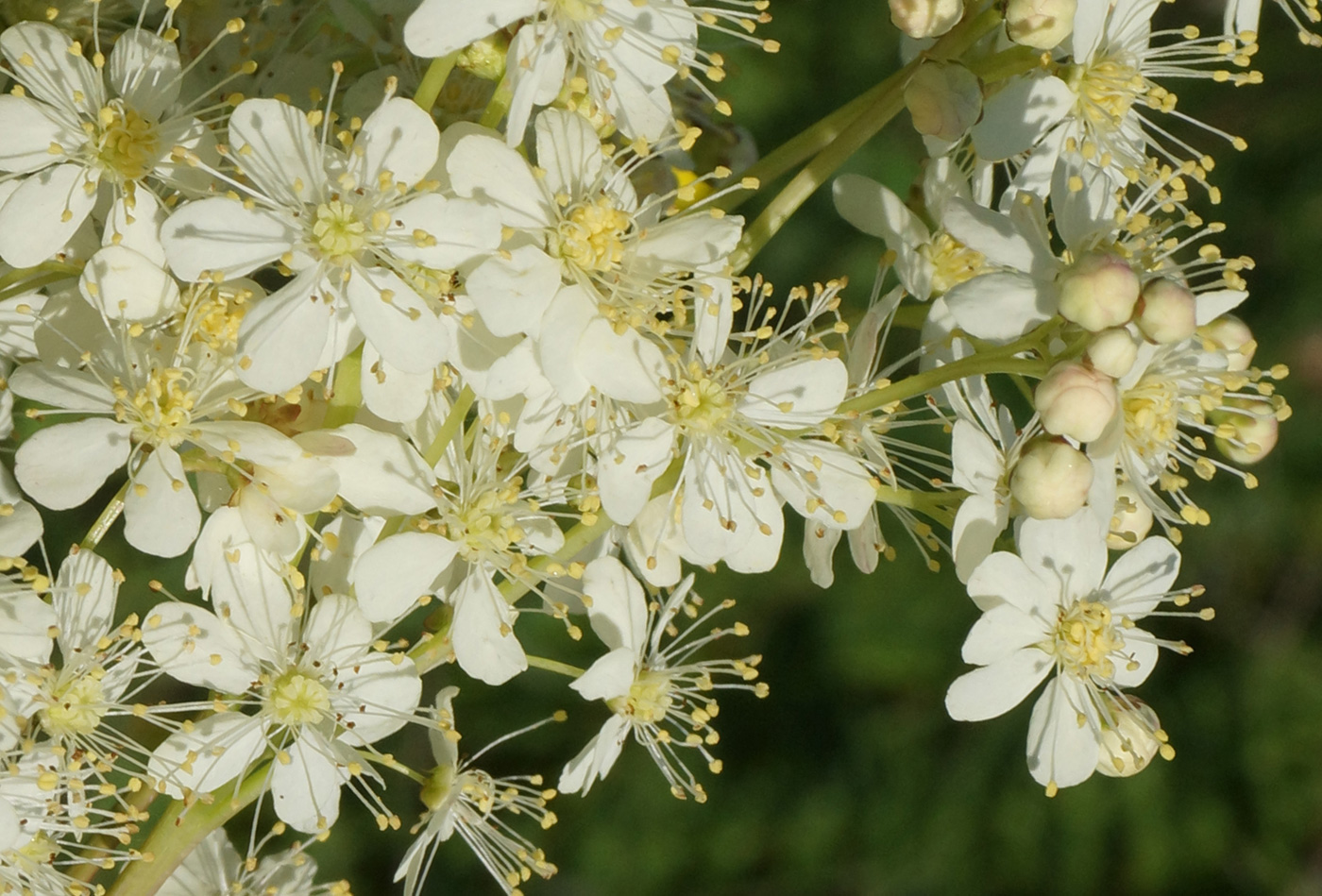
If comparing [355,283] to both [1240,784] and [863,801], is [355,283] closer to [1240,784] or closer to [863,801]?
[863,801]

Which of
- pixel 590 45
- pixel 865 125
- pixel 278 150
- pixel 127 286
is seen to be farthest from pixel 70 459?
pixel 865 125

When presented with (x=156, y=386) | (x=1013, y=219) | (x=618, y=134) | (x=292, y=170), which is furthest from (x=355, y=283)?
(x=1013, y=219)

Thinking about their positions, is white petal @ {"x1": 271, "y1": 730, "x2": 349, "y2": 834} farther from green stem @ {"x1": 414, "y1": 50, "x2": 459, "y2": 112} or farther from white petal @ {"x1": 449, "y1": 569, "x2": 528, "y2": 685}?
green stem @ {"x1": 414, "y1": 50, "x2": 459, "y2": 112}

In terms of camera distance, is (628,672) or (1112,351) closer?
(1112,351)

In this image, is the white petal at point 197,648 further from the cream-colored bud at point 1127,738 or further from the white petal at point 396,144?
the cream-colored bud at point 1127,738

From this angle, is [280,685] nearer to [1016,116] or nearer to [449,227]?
[449,227]

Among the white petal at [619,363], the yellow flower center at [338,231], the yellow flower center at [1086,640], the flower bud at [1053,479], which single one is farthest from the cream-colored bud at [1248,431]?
the yellow flower center at [338,231]
